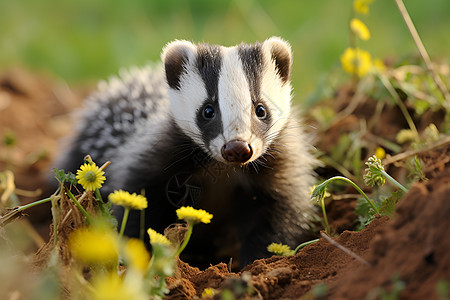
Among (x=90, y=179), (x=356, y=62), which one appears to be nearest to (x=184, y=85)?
(x=90, y=179)

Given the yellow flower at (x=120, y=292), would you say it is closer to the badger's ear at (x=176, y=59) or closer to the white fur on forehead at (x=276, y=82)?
the white fur on forehead at (x=276, y=82)

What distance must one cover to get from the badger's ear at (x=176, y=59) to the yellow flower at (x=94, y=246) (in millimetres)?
1315

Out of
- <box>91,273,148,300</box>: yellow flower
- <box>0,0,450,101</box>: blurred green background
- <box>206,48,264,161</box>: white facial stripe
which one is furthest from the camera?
<box>0,0,450,101</box>: blurred green background

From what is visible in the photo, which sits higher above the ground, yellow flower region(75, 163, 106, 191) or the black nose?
the black nose

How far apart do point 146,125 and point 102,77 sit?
142 inches

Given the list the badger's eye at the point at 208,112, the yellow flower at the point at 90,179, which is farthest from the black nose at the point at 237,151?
the yellow flower at the point at 90,179

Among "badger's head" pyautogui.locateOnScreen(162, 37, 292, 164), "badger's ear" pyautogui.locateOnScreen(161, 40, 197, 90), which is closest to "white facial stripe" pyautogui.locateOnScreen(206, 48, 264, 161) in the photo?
"badger's head" pyautogui.locateOnScreen(162, 37, 292, 164)

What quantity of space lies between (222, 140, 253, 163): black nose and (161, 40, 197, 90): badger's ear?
2.39ft

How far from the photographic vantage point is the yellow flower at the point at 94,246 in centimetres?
151

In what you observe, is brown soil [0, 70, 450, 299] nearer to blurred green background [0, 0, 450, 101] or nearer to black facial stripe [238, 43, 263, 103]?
black facial stripe [238, 43, 263, 103]

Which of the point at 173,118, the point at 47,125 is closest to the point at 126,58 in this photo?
the point at 47,125

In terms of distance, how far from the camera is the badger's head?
270cm

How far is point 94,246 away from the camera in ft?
4.90

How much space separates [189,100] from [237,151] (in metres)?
0.63
